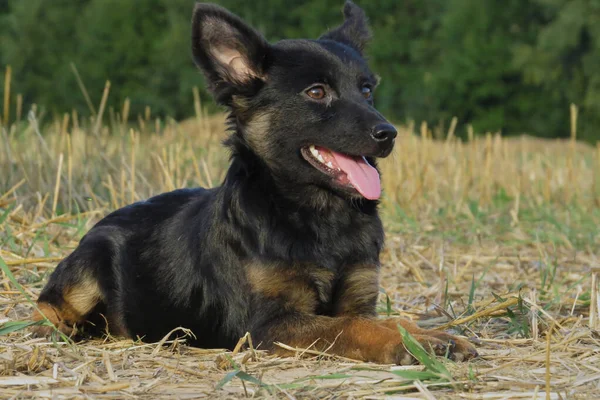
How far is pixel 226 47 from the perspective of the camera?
446cm

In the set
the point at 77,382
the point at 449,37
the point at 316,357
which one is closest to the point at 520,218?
the point at 316,357

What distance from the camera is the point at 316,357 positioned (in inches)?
149

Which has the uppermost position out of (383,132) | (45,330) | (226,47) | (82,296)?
(226,47)

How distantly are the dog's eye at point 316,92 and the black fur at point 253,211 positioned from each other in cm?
3

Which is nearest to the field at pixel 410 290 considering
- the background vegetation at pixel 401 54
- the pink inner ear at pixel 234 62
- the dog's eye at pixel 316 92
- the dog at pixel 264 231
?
the dog at pixel 264 231

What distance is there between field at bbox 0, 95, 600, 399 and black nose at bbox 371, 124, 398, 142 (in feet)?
3.34

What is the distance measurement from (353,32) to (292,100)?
3.32 ft

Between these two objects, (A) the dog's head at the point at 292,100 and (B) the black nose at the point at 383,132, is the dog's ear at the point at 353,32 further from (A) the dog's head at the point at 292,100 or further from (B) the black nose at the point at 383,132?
(B) the black nose at the point at 383,132

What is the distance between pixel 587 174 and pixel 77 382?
39.8 feet

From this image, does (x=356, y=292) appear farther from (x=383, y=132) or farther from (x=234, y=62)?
(x=234, y=62)

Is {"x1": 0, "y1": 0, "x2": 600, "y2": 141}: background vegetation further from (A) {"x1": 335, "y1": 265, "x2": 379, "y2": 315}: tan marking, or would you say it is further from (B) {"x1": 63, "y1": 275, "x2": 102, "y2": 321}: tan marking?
(A) {"x1": 335, "y1": 265, "x2": 379, "y2": 315}: tan marking

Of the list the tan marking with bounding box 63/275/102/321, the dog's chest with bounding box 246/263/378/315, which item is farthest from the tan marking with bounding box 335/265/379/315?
the tan marking with bounding box 63/275/102/321

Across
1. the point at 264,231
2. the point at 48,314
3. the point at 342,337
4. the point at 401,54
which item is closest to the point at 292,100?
the point at 264,231

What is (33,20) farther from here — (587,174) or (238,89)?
(238,89)
